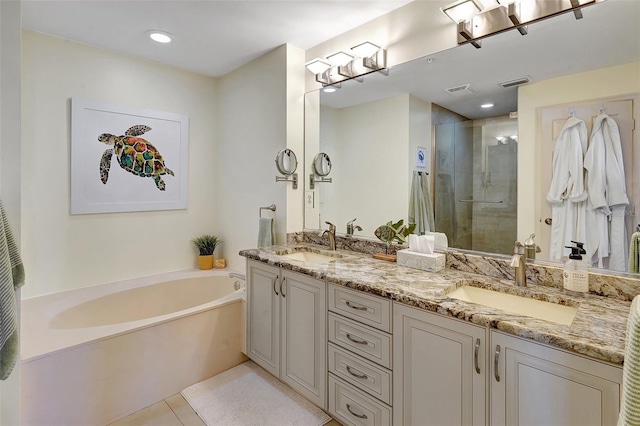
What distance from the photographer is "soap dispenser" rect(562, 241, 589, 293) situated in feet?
4.45

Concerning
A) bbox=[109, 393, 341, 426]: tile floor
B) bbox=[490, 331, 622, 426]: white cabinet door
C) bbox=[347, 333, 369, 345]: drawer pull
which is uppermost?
bbox=[490, 331, 622, 426]: white cabinet door

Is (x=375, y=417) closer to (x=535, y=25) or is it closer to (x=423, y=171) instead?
(x=423, y=171)

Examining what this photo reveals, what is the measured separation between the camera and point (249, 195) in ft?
9.71

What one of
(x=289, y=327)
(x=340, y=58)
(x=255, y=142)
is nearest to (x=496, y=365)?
(x=289, y=327)

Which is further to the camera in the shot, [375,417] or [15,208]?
[375,417]

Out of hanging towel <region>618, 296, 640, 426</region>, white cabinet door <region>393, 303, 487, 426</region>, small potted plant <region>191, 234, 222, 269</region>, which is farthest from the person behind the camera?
small potted plant <region>191, 234, 222, 269</region>

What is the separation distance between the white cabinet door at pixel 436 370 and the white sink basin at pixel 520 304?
10.8 inches

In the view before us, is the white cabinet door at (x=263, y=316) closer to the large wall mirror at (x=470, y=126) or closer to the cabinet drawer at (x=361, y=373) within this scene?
the cabinet drawer at (x=361, y=373)

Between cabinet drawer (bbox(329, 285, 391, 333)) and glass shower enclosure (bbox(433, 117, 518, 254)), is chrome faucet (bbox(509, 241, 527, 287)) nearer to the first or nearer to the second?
glass shower enclosure (bbox(433, 117, 518, 254))

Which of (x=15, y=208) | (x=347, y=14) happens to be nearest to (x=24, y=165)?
(x=15, y=208)

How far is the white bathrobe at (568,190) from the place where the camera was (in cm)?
144

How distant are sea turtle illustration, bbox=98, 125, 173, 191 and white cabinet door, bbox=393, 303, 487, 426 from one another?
2519 millimetres

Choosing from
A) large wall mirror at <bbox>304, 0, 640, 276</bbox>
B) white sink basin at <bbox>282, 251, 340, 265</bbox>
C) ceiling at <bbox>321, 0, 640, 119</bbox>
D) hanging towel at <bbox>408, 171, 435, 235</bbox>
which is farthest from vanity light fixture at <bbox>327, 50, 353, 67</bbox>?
white sink basin at <bbox>282, 251, 340, 265</bbox>

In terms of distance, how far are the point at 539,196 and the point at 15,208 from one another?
7.84 ft
